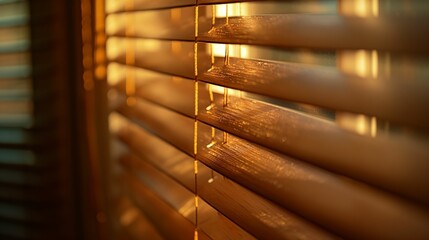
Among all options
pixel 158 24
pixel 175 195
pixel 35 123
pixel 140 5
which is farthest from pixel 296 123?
pixel 35 123

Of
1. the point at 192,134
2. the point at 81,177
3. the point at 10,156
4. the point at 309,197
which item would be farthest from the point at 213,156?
the point at 10,156

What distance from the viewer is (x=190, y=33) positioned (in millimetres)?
1079

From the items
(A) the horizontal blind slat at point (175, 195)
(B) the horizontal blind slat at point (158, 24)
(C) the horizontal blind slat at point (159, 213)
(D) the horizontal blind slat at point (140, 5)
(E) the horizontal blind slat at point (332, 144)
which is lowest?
(C) the horizontal blind slat at point (159, 213)

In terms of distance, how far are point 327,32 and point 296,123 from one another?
0.11 metres

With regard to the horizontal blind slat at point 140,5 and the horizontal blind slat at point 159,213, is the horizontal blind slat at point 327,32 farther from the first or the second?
the horizontal blind slat at point 159,213

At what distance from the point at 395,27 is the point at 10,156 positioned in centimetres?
194

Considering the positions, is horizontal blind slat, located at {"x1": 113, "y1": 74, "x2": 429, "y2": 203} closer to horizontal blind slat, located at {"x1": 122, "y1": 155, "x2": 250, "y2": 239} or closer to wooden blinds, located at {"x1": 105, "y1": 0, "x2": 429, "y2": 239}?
wooden blinds, located at {"x1": 105, "y1": 0, "x2": 429, "y2": 239}

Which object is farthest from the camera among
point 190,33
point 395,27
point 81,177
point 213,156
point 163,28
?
point 81,177

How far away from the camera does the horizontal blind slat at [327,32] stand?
1.63ft

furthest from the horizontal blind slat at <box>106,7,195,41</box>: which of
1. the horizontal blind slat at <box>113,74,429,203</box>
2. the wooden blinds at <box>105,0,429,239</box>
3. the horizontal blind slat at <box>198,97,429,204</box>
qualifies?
the horizontal blind slat at <box>198,97,429,204</box>

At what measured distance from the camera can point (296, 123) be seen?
0.69 m

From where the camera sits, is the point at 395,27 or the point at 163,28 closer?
the point at 395,27

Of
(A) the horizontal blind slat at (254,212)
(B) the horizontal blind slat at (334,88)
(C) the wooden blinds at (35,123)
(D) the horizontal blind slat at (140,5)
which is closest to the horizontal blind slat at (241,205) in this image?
(A) the horizontal blind slat at (254,212)

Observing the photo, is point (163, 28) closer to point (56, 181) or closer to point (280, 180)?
point (280, 180)
